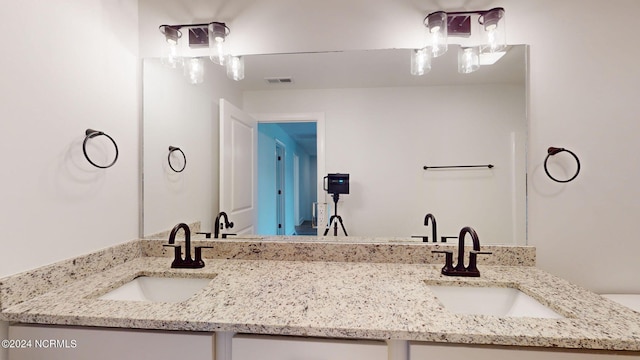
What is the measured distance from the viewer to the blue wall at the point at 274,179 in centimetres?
149

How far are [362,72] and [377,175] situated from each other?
578 mm

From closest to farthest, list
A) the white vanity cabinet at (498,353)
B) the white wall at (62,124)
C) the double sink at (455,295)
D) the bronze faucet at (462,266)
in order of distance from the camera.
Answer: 1. the white vanity cabinet at (498,353)
2. the white wall at (62,124)
3. the double sink at (455,295)
4. the bronze faucet at (462,266)

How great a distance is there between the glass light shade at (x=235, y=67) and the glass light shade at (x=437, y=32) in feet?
3.29

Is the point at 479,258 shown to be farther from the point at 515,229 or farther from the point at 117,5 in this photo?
the point at 117,5

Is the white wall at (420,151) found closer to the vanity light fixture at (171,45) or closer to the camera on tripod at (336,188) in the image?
the camera on tripod at (336,188)

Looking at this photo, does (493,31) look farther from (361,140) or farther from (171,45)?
(171,45)

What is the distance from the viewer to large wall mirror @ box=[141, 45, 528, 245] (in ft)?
4.39

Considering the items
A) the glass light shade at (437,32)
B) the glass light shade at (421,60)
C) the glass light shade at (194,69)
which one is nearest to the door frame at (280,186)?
the glass light shade at (194,69)

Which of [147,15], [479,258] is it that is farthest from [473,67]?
[147,15]

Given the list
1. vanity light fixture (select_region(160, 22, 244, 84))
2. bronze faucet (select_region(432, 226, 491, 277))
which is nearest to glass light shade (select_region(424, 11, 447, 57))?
bronze faucet (select_region(432, 226, 491, 277))

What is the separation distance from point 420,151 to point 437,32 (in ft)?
1.97

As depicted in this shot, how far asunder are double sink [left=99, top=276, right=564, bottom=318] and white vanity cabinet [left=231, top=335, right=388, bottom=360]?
385mm

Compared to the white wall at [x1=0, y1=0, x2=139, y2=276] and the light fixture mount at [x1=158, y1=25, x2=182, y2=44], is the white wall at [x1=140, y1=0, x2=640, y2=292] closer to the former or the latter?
the light fixture mount at [x1=158, y1=25, x2=182, y2=44]

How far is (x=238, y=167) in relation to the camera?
157 cm
